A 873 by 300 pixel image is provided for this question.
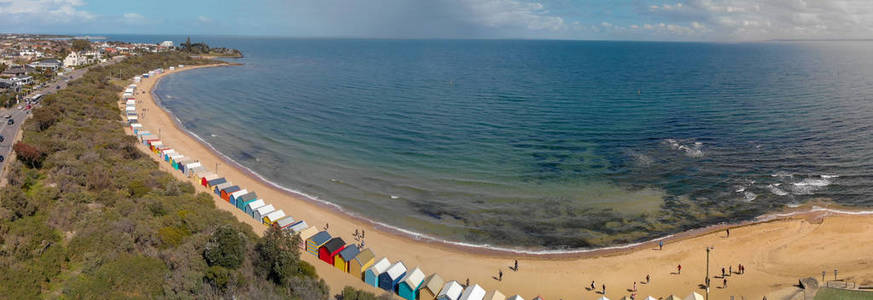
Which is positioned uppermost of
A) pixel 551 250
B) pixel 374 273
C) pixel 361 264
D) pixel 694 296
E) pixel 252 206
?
pixel 252 206

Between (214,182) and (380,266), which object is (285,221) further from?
(214,182)

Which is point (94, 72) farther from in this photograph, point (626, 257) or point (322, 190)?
point (626, 257)

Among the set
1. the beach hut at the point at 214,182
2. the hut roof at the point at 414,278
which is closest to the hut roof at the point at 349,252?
the hut roof at the point at 414,278

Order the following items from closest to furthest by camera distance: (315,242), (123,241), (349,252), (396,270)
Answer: (123,241)
(396,270)
(349,252)
(315,242)

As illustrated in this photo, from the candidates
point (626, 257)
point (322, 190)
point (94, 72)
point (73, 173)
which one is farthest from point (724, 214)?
point (94, 72)

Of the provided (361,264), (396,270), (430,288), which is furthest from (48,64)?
(430,288)

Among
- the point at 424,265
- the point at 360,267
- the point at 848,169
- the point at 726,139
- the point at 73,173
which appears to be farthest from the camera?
the point at 726,139

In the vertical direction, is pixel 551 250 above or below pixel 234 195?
below

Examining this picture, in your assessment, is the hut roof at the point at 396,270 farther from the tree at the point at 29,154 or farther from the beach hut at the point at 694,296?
the tree at the point at 29,154
